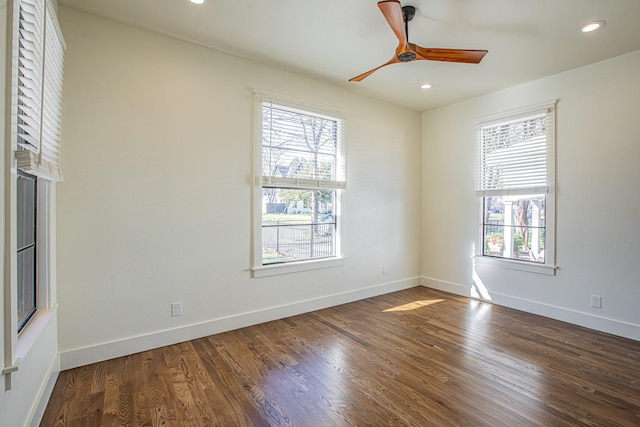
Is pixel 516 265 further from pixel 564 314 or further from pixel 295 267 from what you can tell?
pixel 295 267

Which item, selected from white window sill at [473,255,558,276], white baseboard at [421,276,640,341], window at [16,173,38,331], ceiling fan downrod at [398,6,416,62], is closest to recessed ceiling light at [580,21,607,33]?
ceiling fan downrod at [398,6,416,62]

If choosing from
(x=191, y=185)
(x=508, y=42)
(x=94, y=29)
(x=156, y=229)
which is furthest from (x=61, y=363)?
(x=508, y=42)

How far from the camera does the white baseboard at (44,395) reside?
1789mm

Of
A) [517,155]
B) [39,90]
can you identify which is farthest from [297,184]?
[517,155]

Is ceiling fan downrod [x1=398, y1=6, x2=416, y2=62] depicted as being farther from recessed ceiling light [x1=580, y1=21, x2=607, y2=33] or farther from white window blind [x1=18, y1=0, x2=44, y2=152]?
white window blind [x1=18, y1=0, x2=44, y2=152]

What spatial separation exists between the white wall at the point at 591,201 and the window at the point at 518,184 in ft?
0.38

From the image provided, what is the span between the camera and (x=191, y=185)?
3006mm

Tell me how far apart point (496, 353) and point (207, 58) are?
3.87 m

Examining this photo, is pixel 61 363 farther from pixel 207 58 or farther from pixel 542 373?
pixel 542 373

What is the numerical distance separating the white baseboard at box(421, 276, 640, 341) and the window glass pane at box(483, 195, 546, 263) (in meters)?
0.54

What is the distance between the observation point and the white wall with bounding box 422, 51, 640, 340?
3.16 meters

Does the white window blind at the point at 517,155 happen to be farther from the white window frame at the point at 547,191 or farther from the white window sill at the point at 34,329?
the white window sill at the point at 34,329

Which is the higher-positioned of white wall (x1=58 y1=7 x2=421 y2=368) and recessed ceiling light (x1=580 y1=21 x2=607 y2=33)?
recessed ceiling light (x1=580 y1=21 x2=607 y2=33)

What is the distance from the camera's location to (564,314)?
3600mm
